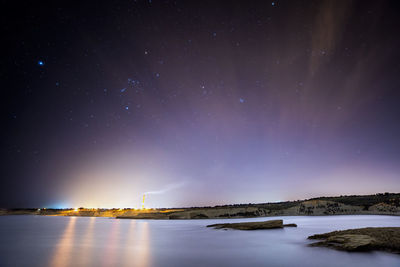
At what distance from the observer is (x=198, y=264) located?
9703mm

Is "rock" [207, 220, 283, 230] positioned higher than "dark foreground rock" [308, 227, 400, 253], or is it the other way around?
"dark foreground rock" [308, 227, 400, 253]

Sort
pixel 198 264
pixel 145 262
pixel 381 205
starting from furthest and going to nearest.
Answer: pixel 381 205, pixel 145 262, pixel 198 264

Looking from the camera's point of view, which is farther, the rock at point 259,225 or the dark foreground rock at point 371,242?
the rock at point 259,225

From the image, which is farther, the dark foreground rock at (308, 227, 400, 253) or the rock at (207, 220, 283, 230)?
the rock at (207, 220, 283, 230)

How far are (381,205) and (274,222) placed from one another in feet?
271

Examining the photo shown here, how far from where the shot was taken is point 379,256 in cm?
934

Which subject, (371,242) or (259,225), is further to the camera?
(259,225)

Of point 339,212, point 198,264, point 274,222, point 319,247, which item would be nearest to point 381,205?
point 339,212

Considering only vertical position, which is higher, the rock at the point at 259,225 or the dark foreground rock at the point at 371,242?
the dark foreground rock at the point at 371,242

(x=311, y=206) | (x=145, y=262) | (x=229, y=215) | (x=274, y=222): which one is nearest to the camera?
(x=145, y=262)

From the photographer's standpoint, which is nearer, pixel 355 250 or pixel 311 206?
pixel 355 250

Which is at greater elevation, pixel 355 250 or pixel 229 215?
pixel 355 250

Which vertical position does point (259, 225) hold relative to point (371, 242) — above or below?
below

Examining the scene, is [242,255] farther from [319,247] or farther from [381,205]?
[381,205]
